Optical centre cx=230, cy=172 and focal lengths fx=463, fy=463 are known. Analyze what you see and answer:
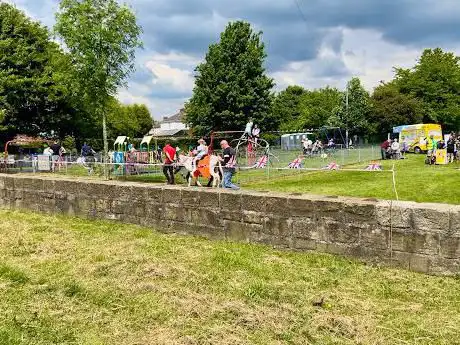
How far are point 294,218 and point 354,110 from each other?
170 ft

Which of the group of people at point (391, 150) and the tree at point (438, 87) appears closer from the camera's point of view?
the group of people at point (391, 150)

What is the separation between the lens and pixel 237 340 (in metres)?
3.71

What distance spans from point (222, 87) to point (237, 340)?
141 ft

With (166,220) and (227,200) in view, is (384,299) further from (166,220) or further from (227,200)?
(166,220)


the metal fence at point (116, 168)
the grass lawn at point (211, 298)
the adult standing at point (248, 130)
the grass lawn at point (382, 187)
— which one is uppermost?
the adult standing at point (248, 130)

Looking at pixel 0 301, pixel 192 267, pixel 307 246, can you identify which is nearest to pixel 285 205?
pixel 307 246

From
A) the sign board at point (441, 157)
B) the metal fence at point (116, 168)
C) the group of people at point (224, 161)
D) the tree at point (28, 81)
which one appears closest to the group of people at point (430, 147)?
the sign board at point (441, 157)

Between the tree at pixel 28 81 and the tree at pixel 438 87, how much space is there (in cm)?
4446

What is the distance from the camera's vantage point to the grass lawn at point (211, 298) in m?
3.85

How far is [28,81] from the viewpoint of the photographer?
3797 cm

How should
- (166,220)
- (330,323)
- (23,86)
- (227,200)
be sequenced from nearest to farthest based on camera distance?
(330,323) < (227,200) < (166,220) < (23,86)

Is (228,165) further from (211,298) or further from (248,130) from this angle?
(211,298)

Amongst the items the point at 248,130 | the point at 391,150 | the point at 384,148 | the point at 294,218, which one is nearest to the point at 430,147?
the point at 391,150

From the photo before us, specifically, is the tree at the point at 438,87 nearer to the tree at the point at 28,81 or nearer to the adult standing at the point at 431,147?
the adult standing at the point at 431,147
